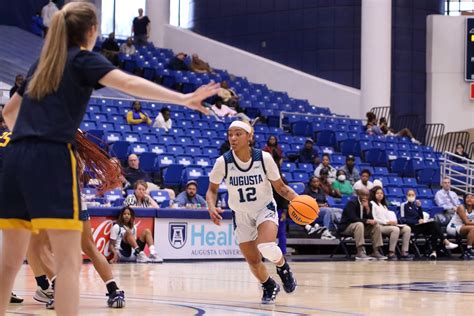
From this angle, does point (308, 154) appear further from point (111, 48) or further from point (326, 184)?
point (111, 48)

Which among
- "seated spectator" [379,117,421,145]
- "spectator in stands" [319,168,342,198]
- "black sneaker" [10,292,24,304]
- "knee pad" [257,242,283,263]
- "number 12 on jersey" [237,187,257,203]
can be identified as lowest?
"black sneaker" [10,292,24,304]

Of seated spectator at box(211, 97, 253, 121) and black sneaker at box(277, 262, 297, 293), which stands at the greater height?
seated spectator at box(211, 97, 253, 121)

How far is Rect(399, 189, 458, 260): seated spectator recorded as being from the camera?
19.3 meters

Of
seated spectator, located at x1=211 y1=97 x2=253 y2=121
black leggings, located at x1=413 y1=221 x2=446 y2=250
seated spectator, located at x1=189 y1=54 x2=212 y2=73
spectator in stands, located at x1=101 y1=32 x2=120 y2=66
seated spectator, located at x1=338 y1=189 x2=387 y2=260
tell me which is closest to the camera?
seated spectator, located at x1=338 y1=189 x2=387 y2=260

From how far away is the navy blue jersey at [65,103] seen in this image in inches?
174

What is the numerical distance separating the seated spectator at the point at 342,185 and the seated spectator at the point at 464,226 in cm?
224

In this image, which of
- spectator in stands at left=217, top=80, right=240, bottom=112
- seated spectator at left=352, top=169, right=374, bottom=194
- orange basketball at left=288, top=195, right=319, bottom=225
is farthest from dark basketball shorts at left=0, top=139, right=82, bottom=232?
spectator in stands at left=217, top=80, right=240, bottom=112

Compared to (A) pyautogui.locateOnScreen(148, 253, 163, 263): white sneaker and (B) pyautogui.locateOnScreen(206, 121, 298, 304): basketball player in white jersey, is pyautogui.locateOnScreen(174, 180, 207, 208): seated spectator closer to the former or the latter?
(A) pyautogui.locateOnScreen(148, 253, 163, 263): white sneaker

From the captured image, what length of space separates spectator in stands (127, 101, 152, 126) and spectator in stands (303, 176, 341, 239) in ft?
13.2

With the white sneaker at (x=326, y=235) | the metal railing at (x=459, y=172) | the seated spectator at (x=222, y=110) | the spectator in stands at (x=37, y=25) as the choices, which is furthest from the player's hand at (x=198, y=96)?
the spectator in stands at (x=37, y=25)

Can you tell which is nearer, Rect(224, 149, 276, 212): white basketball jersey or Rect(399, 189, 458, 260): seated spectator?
Rect(224, 149, 276, 212): white basketball jersey

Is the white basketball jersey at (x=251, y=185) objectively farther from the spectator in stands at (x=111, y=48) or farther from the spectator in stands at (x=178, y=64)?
the spectator in stands at (x=178, y=64)

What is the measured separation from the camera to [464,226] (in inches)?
773

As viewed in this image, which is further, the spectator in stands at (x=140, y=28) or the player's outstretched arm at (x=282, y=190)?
the spectator in stands at (x=140, y=28)
